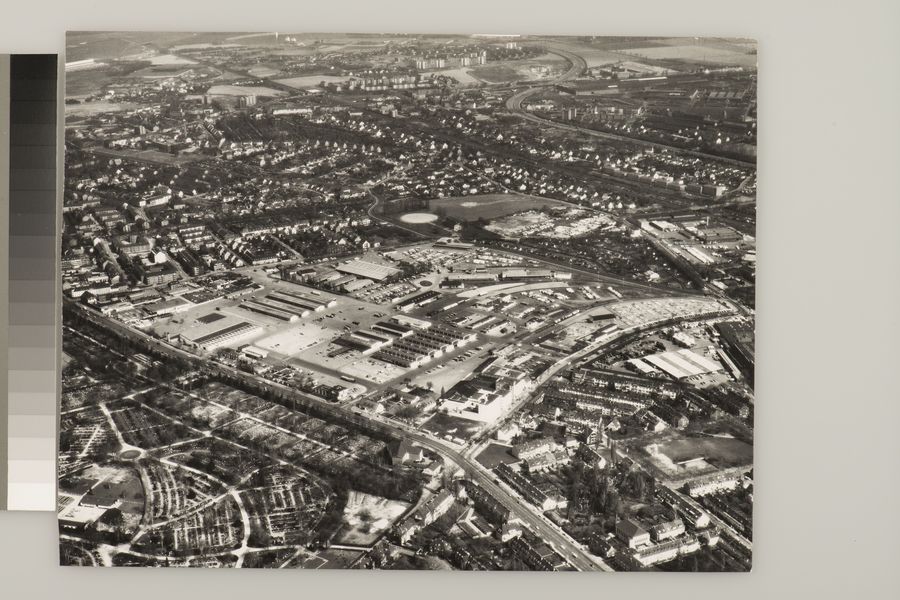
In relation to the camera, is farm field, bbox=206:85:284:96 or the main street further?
farm field, bbox=206:85:284:96

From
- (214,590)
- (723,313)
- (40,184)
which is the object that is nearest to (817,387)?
(723,313)

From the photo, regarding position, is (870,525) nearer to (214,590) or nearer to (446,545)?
(446,545)

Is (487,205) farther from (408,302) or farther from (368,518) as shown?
(368,518)

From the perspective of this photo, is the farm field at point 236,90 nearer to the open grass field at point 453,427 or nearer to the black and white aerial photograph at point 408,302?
the black and white aerial photograph at point 408,302

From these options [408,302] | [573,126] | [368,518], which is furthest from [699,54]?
[368,518]

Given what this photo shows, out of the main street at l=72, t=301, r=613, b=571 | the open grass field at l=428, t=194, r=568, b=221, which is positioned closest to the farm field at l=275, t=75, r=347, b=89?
the open grass field at l=428, t=194, r=568, b=221

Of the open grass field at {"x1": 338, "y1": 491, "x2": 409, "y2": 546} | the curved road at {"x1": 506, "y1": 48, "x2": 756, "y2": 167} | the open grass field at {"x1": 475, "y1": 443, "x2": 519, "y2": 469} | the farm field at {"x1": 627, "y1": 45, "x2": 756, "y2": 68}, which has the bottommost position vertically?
the open grass field at {"x1": 338, "y1": 491, "x2": 409, "y2": 546}

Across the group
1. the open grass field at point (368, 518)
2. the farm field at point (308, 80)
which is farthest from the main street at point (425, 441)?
the farm field at point (308, 80)

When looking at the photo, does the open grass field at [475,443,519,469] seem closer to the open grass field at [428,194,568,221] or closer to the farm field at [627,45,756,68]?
the open grass field at [428,194,568,221]

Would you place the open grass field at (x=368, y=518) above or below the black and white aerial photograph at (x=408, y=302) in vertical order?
below

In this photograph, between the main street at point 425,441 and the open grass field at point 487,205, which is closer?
the main street at point 425,441
